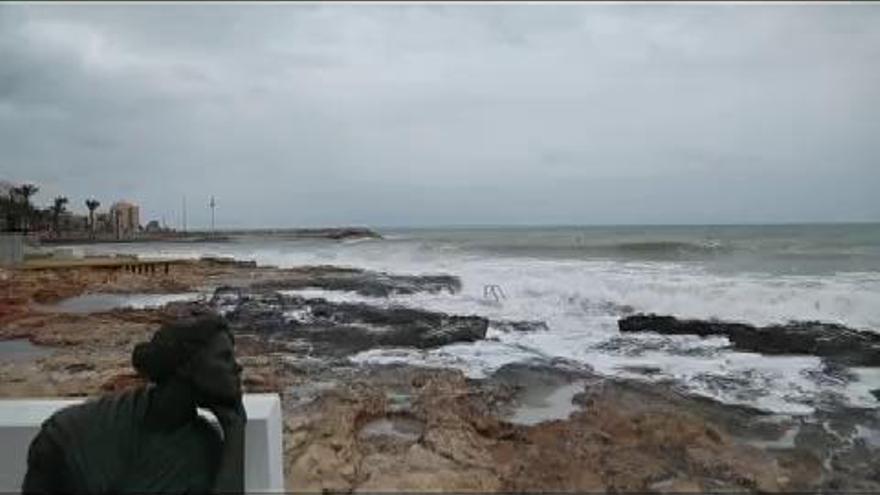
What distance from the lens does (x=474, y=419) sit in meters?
6.31

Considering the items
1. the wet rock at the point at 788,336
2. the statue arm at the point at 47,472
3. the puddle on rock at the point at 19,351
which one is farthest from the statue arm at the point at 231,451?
the wet rock at the point at 788,336

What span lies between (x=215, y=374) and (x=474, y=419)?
3.32 meters

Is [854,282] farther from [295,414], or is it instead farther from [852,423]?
[295,414]

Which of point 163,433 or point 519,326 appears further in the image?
point 519,326

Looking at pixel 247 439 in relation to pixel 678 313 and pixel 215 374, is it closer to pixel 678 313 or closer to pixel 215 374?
pixel 215 374

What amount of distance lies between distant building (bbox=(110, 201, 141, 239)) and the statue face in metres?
97.1

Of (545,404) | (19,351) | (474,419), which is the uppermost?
(474,419)

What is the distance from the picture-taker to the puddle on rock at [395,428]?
5.98m

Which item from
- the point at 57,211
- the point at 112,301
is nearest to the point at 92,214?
the point at 57,211

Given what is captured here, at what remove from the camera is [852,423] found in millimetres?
7035

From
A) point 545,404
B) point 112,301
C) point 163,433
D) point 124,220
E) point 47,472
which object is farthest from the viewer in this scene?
point 124,220

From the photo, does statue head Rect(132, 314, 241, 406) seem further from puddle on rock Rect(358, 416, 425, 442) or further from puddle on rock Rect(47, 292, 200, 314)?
puddle on rock Rect(47, 292, 200, 314)

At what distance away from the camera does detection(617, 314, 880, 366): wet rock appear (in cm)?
1075

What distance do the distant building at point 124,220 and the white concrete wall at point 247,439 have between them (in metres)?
96.2
